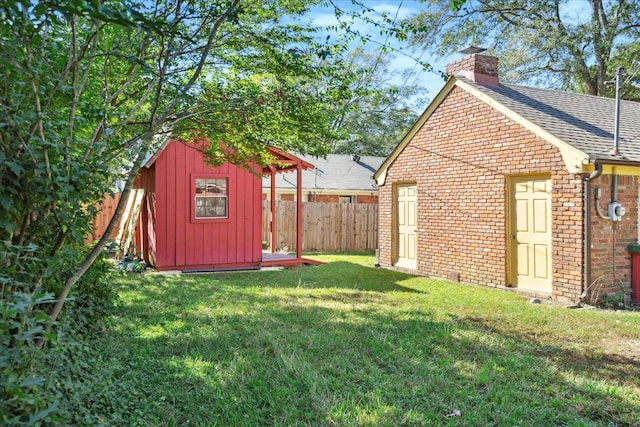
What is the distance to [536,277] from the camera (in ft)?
29.3

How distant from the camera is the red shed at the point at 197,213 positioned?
11305mm

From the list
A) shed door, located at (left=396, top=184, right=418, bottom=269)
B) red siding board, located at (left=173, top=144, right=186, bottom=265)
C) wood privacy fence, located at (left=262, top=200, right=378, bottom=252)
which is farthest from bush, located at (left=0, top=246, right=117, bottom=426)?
wood privacy fence, located at (left=262, top=200, right=378, bottom=252)

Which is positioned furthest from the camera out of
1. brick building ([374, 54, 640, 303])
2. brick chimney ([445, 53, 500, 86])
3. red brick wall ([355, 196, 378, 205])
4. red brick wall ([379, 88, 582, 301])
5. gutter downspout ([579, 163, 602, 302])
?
red brick wall ([355, 196, 378, 205])

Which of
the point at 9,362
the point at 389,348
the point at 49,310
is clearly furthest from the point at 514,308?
the point at 9,362

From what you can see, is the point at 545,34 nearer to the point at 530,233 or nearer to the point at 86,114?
the point at 530,233

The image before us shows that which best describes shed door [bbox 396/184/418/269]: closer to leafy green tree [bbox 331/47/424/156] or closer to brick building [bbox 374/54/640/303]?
brick building [bbox 374/54/640/303]

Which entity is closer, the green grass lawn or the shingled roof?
the green grass lawn

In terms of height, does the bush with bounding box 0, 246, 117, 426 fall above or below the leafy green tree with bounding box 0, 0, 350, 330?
below

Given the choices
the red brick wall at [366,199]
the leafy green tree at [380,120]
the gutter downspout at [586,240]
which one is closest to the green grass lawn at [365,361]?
the gutter downspout at [586,240]

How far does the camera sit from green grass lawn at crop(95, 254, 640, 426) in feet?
11.9

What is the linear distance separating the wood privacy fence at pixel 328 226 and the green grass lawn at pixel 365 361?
31.3ft

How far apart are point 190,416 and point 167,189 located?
8.40 meters

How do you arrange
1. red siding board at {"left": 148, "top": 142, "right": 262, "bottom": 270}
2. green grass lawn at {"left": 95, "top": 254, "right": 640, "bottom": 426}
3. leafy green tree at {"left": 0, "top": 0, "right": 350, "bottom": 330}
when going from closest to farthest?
leafy green tree at {"left": 0, "top": 0, "right": 350, "bottom": 330} < green grass lawn at {"left": 95, "top": 254, "right": 640, "bottom": 426} < red siding board at {"left": 148, "top": 142, "right": 262, "bottom": 270}

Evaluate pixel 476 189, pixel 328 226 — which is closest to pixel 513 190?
pixel 476 189
